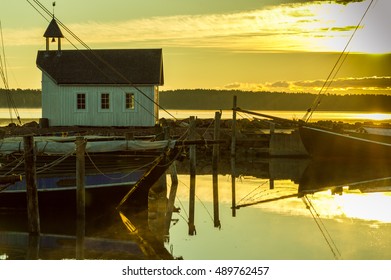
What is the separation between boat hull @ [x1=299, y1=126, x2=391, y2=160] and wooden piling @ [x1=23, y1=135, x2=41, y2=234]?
2312 centimetres

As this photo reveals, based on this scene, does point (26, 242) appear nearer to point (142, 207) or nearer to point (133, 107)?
point (142, 207)

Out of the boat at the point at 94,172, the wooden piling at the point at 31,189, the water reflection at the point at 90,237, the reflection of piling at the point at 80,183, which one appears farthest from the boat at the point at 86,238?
the boat at the point at 94,172

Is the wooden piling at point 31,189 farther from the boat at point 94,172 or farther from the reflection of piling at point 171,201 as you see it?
the reflection of piling at point 171,201

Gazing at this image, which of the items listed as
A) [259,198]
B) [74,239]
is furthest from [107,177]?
[259,198]

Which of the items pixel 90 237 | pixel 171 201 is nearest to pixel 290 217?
pixel 171 201

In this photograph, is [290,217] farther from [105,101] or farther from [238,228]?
[105,101]

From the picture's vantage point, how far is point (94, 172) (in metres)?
20.5

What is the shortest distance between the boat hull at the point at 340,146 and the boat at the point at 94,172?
18505 mm

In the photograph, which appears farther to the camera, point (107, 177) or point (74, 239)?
point (107, 177)

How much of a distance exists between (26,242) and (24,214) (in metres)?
4.15

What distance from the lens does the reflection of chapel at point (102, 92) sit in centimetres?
4047

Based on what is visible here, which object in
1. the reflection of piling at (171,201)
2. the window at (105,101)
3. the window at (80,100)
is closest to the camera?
the reflection of piling at (171,201)

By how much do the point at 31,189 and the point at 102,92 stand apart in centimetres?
2466
